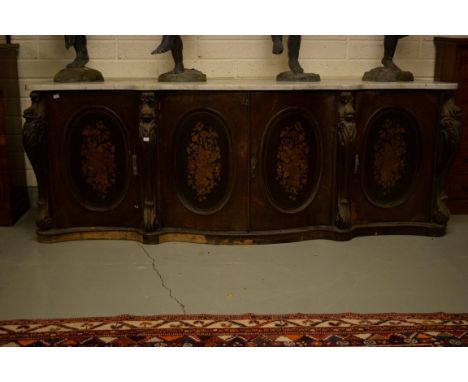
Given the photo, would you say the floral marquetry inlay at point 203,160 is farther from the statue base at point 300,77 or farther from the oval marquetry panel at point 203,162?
the statue base at point 300,77

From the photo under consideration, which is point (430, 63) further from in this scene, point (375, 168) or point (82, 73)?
point (82, 73)

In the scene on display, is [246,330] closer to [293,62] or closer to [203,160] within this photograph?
[203,160]

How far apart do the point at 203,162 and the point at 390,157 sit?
1053 mm

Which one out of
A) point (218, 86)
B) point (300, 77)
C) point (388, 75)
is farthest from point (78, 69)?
point (388, 75)

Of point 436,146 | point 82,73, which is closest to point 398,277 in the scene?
point 436,146

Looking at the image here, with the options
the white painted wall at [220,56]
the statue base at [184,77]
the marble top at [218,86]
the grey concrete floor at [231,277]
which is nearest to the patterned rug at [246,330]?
the grey concrete floor at [231,277]

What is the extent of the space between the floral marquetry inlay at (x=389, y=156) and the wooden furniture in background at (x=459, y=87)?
60 centimetres

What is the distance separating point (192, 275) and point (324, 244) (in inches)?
32.8

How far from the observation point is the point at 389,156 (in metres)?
3.62

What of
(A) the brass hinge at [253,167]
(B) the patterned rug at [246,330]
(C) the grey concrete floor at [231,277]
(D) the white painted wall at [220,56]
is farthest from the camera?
(D) the white painted wall at [220,56]

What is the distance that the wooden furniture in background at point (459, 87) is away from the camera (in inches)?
154

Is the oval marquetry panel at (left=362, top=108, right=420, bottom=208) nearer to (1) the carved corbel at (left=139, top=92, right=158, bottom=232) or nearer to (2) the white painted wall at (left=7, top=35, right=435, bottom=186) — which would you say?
(2) the white painted wall at (left=7, top=35, right=435, bottom=186)

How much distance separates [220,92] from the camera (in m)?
3.40

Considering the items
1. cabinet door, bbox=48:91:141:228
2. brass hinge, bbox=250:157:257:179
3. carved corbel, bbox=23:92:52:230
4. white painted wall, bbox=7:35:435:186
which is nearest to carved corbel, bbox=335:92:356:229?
brass hinge, bbox=250:157:257:179
